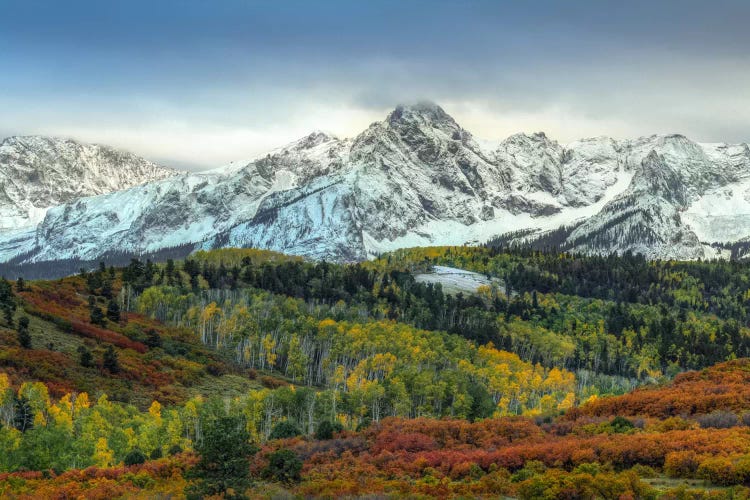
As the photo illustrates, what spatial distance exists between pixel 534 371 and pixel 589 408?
106 m

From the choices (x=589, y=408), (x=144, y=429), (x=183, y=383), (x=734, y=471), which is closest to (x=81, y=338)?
(x=183, y=383)

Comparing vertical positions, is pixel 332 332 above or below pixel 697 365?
above

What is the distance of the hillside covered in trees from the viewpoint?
37562mm

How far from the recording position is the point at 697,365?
18512cm

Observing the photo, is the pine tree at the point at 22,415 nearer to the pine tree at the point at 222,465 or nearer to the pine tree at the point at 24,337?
the pine tree at the point at 24,337

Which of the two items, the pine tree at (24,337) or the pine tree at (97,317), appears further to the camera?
the pine tree at (97,317)

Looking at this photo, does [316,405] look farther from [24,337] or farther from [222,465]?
[222,465]

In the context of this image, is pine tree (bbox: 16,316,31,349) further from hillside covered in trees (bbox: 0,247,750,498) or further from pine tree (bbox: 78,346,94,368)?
pine tree (bbox: 78,346,94,368)

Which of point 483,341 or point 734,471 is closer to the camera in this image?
point 734,471

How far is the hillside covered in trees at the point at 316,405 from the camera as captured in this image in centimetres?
3756

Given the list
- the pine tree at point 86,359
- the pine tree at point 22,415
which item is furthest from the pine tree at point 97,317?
the pine tree at point 22,415

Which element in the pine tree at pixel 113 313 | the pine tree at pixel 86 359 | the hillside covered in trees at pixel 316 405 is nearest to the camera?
the hillside covered in trees at pixel 316 405

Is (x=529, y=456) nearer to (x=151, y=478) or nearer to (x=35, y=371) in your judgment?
(x=151, y=478)

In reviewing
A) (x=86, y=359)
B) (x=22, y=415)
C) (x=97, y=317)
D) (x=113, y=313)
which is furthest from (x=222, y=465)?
(x=113, y=313)
